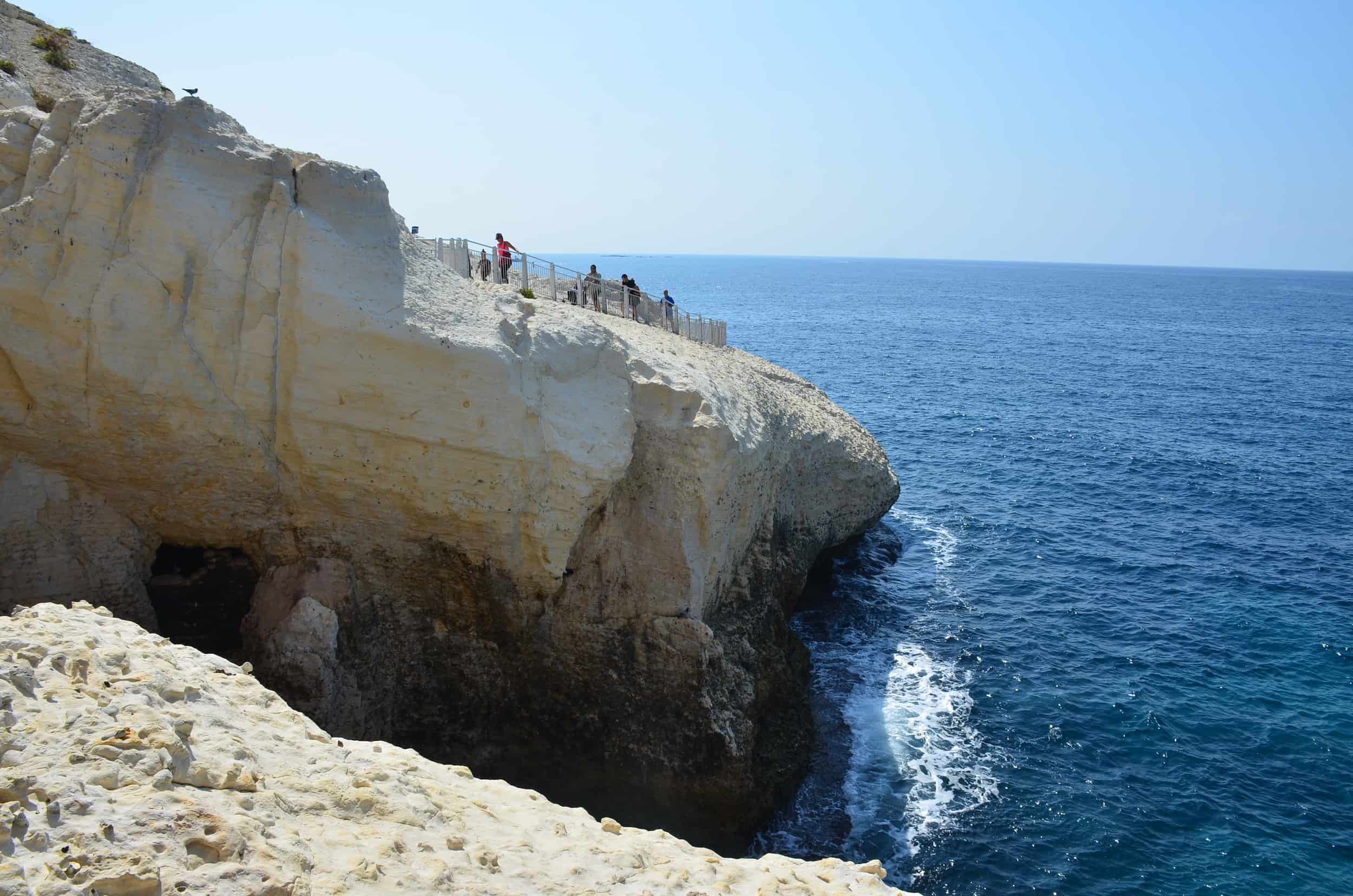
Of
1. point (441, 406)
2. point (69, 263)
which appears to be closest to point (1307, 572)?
point (441, 406)

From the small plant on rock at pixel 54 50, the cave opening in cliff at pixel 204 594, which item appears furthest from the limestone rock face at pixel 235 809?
the small plant on rock at pixel 54 50

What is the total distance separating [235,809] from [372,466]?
10910mm

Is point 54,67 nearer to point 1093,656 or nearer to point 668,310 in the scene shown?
point 668,310

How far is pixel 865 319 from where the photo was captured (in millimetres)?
122938

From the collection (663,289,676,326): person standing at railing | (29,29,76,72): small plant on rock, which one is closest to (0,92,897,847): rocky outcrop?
(663,289,676,326): person standing at railing

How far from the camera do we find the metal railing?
80.9ft

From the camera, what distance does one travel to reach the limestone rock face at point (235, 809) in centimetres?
811

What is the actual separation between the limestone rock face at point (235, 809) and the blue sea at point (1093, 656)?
35.2 ft

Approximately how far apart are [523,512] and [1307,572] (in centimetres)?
2784

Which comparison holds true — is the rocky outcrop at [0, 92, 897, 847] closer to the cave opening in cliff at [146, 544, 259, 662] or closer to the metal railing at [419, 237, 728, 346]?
the cave opening in cliff at [146, 544, 259, 662]

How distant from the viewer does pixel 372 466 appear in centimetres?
1948

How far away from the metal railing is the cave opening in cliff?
785cm

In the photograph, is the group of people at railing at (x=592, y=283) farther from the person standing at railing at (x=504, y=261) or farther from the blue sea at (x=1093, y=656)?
the blue sea at (x=1093, y=656)

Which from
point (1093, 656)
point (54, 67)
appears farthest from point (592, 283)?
point (1093, 656)
